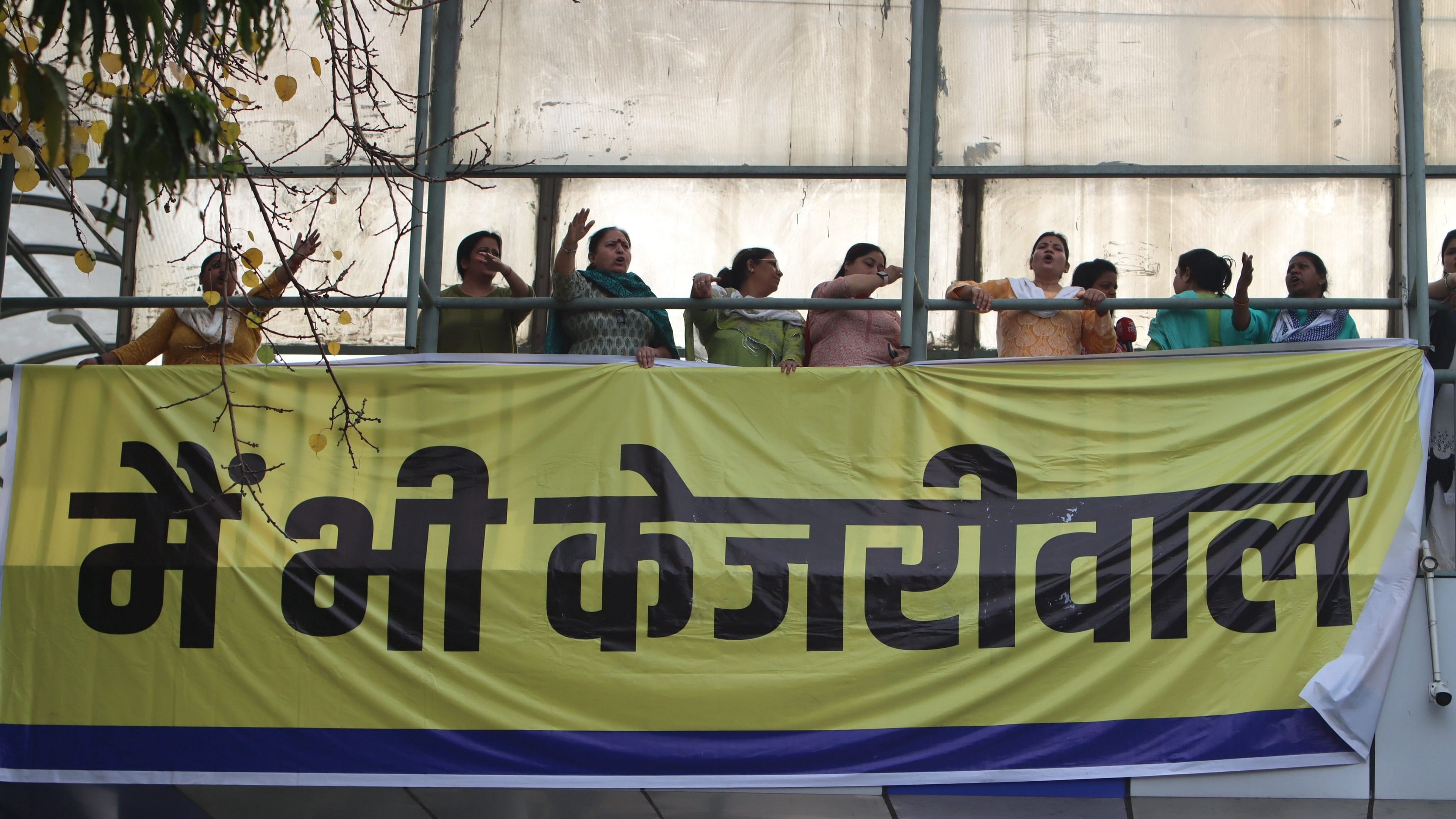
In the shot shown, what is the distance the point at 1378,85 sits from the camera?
25.1ft

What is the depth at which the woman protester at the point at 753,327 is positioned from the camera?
23.4 feet

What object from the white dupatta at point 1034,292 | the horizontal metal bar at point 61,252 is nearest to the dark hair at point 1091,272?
the white dupatta at point 1034,292

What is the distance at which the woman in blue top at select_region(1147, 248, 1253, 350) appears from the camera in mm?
7012

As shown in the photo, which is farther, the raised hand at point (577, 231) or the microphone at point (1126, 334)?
the microphone at point (1126, 334)

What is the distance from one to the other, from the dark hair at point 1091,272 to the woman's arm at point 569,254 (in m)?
2.05

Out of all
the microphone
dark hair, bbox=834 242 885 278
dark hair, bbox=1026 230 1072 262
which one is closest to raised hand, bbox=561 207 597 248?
dark hair, bbox=834 242 885 278

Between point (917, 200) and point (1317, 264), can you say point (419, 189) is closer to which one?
point (917, 200)

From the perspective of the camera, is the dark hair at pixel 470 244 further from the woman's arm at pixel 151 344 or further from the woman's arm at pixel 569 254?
the woman's arm at pixel 151 344

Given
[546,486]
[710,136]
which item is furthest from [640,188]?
[546,486]

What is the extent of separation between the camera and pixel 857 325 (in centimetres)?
708

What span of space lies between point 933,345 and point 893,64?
142cm

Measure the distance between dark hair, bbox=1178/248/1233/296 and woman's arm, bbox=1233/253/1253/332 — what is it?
11.3 inches

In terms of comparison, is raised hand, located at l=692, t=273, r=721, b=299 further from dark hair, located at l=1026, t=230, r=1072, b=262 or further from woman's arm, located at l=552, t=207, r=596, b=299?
dark hair, located at l=1026, t=230, r=1072, b=262

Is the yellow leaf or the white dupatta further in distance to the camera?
the white dupatta
